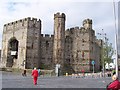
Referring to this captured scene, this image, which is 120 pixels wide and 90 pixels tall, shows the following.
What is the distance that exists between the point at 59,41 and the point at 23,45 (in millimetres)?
8113

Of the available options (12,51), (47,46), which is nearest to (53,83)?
(47,46)

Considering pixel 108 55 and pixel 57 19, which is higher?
pixel 57 19

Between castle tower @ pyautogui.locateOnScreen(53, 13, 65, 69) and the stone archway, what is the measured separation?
386 inches

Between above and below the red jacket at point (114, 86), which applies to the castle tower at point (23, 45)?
above

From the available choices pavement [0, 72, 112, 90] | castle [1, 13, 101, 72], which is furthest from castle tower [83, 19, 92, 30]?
pavement [0, 72, 112, 90]

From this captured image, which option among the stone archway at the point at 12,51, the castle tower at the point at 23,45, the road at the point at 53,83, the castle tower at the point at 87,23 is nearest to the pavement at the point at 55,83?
the road at the point at 53,83

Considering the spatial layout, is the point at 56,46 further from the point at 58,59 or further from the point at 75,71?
the point at 75,71

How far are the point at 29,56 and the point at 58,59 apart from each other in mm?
6467

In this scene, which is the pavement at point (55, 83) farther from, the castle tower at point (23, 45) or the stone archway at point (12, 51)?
the stone archway at point (12, 51)

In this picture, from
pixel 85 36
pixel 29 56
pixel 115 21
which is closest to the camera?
pixel 115 21

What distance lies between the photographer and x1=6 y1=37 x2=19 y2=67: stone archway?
65.8 m

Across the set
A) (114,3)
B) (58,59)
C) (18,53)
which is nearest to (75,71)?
(58,59)

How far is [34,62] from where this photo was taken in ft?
205

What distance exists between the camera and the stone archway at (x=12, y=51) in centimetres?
6575
